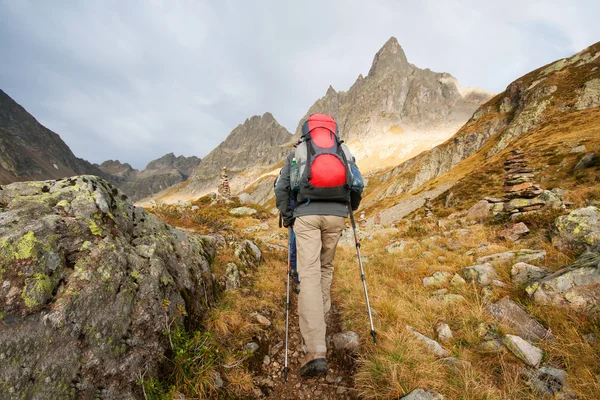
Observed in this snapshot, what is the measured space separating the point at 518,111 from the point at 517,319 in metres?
88.4

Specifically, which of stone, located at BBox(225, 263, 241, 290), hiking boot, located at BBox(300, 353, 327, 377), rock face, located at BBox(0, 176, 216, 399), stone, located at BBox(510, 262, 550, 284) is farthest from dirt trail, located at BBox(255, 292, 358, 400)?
stone, located at BBox(510, 262, 550, 284)

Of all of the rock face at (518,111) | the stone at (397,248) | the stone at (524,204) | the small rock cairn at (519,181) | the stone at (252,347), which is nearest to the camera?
the stone at (252,347)

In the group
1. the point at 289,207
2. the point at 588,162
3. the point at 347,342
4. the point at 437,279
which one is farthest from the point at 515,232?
the point at 588,162

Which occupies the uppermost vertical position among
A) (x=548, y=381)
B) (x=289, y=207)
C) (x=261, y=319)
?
(x=289, y=207)

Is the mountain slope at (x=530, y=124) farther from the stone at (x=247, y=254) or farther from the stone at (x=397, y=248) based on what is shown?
the stone at (x=247, y=254)

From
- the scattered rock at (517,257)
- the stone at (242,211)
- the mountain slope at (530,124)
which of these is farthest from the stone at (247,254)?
the mountain slope at (530,124)

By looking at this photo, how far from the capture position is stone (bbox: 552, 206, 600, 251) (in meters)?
5.63

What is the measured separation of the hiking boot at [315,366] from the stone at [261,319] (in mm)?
1374

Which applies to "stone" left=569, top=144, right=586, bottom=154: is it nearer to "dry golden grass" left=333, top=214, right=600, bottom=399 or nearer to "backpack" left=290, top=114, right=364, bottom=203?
"dry golden grass" left=333, top=214, right=600, bottom=399

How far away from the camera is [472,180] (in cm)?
3866

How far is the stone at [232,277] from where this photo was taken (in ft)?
19.8

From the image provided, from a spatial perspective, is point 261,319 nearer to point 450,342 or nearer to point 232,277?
point 232,277

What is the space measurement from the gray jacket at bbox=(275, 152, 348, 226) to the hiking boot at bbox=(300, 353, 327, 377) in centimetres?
231

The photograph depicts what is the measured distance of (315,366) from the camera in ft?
12.8
